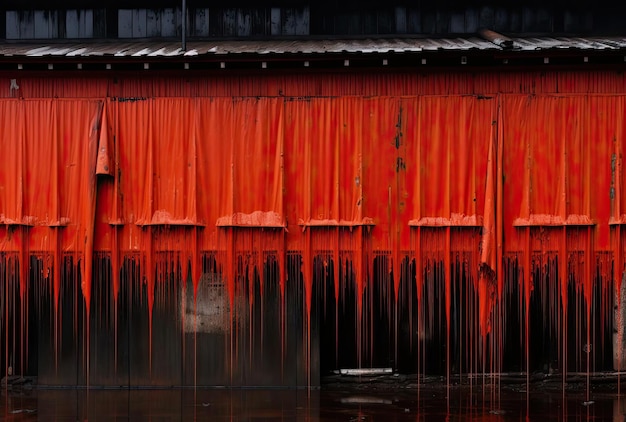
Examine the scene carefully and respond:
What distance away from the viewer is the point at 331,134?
33.6ft

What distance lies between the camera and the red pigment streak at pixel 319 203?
10086 mm

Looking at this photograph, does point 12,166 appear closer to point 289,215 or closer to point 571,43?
point 289,215

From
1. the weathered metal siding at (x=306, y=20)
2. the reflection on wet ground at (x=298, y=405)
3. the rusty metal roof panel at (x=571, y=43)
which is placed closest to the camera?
the reflection on wet ground at (x=298, y=405)

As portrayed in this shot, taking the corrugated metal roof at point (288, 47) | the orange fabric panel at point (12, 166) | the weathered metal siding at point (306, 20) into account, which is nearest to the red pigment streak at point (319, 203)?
the orange fabric panel at point (12, 166)

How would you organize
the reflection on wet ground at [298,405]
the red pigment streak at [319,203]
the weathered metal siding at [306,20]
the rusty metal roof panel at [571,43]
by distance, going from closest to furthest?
1. the reflection on wet ground at [298,405]
2. the rusty metal roof panel at [571,43]
3. the red pigment streak at [319,203]
4. the weathered metal siding at [306,20]

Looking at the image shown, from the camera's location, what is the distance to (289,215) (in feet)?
33.6

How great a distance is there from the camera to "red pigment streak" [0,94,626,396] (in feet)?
33.1

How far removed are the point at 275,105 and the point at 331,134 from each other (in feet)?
3.32

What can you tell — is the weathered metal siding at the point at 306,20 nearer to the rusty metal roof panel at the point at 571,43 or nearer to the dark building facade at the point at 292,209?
the rusty metal roof panel at the point at 571,43

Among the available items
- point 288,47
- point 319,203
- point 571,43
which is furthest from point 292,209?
point 571,43

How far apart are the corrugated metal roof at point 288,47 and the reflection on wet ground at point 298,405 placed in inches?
208

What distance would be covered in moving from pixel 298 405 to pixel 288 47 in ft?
18.8

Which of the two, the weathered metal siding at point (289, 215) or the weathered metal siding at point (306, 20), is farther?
the weathered metal siding at point (306, 20)

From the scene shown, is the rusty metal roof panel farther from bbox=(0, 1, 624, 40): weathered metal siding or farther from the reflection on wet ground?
the reflection on wet ground
